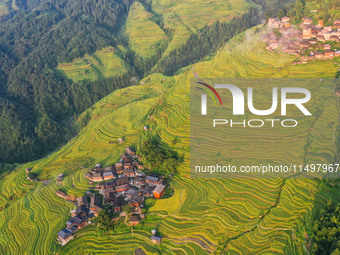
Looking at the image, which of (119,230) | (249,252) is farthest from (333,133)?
(119,230)

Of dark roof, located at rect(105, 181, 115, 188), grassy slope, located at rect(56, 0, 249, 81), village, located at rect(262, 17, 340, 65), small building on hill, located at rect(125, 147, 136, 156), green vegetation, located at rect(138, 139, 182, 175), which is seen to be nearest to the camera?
dark roof, located at rect(105, 181, 115, 188)

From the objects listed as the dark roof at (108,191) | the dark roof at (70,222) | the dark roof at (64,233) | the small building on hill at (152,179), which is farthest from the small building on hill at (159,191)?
the dark roof at (64,233)

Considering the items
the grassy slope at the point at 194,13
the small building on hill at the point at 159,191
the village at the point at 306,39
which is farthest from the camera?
the grassy slope at the point at 194,13

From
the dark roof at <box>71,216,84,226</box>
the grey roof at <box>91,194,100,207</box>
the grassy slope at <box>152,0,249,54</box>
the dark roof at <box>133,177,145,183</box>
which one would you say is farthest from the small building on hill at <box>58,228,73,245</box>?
the grassy slope at <box>152,0,249,54</box>

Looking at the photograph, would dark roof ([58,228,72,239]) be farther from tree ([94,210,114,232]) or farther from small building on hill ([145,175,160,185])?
small building on hill ([145,175,160,185])

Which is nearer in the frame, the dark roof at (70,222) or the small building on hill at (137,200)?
the dark roof at (70,222)

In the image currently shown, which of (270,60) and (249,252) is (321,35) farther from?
(249,252)

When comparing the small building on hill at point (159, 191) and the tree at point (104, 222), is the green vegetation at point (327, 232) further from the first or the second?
the tree at point (104, 222)
